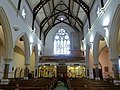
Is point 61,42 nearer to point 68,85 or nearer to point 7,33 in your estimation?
point 7,33

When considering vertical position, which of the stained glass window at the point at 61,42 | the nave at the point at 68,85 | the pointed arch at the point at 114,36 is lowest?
the nave at the point at 68,85

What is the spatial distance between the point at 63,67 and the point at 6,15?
13770mm

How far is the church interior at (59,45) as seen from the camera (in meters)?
9.32

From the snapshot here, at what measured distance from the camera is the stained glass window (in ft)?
83.9

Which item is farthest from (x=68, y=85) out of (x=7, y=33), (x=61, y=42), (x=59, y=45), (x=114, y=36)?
(x=61, y=42)

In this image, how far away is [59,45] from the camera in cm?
2598

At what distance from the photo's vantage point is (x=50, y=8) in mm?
19781

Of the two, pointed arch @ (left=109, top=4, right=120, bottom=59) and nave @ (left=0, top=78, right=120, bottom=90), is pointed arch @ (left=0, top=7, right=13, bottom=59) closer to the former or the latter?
nave @ (left=0, top=78, right=120, bottom=90)

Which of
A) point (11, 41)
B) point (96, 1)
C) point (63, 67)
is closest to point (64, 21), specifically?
point (63, 67)

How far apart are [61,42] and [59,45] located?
689 mm

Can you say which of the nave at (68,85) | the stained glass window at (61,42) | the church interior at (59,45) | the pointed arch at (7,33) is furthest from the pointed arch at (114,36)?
the stained glass window at (61,42)

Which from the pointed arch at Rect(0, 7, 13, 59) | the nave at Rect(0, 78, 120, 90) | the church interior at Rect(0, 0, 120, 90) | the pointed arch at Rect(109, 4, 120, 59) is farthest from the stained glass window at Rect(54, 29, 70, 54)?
the nave at Rect(0, 78, 120, 90)

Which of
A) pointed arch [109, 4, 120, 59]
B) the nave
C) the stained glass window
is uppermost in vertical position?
the stained glass window

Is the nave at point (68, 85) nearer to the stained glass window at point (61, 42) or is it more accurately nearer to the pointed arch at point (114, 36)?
the pointed arch at point (114, 36)
